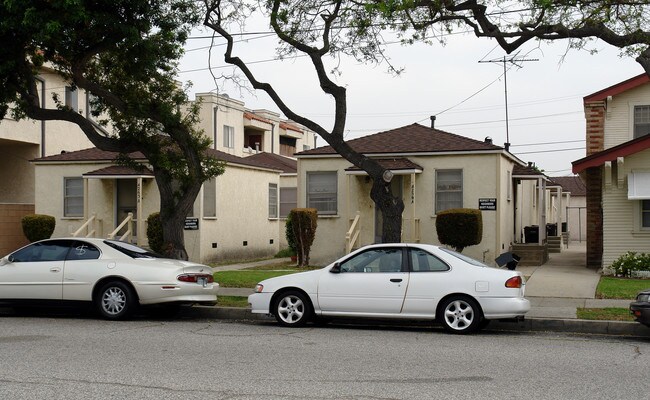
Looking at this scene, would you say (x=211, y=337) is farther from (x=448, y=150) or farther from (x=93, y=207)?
(x=93, y=207)

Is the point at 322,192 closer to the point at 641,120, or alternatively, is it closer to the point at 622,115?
the point at 622,115

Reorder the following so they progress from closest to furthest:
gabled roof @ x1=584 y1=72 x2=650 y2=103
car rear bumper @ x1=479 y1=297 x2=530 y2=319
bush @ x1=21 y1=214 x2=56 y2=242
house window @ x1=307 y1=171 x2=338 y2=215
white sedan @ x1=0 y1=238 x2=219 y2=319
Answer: car rear bumper @ x1=479 y1=297 x2=530 y2=319 < white sedan @ x1=0 y1=238 x2=219 y2=319 < gabled roof @ x1=584 y1=72 x2=650 y2=103 < house window @ x1=307 y1=171 x2=338 y2=215 < bush @ x1=21 y1=214 x2=56 y2=242

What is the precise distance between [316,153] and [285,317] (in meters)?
13.2

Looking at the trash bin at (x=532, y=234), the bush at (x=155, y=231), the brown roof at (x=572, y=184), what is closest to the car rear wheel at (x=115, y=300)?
the bush at (x=155, y=231)

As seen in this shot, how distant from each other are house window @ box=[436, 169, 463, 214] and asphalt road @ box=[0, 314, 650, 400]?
12.0 meters

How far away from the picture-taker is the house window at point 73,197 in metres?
27.6

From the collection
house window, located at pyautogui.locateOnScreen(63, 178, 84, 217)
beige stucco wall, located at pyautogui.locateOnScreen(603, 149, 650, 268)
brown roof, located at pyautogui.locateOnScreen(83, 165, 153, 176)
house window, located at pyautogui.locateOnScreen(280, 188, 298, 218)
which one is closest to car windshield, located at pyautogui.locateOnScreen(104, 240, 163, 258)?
brown roof, located at pyautogui.locateOnScreen(83, 165, 153, 176)

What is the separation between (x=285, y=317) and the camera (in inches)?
526

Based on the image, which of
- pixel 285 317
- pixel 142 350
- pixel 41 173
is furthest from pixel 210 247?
pixel 142 350

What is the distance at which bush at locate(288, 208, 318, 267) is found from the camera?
25000 millimetres

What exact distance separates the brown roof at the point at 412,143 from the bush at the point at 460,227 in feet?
7.81

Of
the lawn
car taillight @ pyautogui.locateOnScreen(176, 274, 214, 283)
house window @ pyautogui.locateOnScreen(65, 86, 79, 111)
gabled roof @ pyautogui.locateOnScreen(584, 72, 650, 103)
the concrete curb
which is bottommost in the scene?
the concrete curb

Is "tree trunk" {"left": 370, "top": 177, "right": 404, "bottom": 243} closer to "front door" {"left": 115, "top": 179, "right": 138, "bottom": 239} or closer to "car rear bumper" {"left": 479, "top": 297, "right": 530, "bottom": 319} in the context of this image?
"car rear bumper" {"left": 479, "top": 297, "right": 530, "bottom": 319}

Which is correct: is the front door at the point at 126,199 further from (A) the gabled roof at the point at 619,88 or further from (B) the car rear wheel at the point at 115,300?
(A) the gabled roof at the point at 619,88
